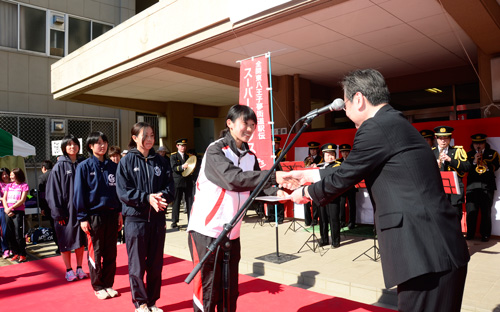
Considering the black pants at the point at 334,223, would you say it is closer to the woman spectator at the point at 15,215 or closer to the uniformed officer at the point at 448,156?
the uniformed officer at the point at 448,156

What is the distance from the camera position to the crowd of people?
1.81 meters

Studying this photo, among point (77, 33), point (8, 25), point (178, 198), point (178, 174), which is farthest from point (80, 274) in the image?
point (77, 33)

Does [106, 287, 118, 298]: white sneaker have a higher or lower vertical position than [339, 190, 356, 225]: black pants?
lower

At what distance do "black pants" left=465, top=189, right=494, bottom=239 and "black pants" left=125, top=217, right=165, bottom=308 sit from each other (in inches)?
220

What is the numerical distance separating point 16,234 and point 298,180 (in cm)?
659

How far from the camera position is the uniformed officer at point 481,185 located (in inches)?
252

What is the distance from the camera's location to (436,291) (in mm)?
1802

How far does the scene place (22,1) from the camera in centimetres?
1347

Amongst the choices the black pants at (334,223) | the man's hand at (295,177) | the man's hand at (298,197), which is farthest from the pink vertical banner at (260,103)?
the man's hand at (298,197)

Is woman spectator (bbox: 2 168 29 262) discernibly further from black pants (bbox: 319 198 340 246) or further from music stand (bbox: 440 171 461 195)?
music stand (bbox: 440 171 461 195)

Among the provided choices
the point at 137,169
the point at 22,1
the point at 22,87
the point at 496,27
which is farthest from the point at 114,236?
the point at 22,1

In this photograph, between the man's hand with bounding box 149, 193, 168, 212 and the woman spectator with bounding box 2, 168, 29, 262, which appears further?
the woman spectator with bounding box 2, 168, 29, 262

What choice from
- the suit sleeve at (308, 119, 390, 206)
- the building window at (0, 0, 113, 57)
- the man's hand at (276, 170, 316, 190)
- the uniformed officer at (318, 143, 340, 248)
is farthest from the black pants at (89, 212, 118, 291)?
the building window at (0, 0, 113, 57)

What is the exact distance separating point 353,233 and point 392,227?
20.5ft
